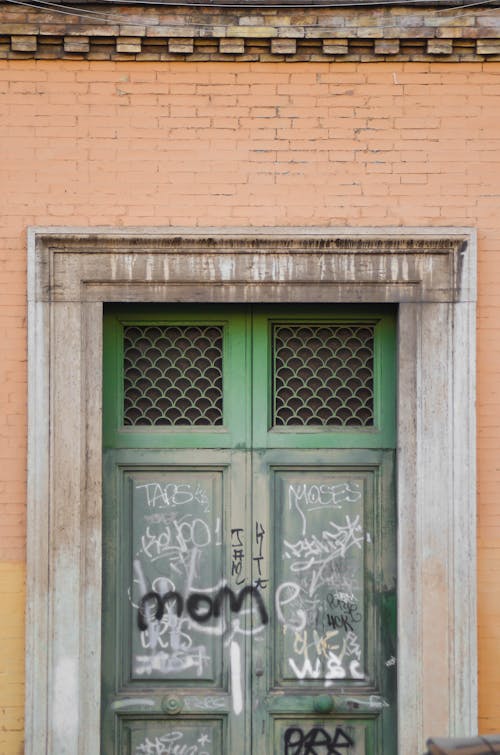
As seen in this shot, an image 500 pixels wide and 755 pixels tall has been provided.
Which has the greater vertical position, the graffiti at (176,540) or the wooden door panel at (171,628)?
the graffiti at (176,540)

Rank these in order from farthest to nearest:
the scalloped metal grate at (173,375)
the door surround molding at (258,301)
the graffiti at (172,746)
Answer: the scalloped metal grate at (173,375)
the graffiti at (172,746)
the door surround molding at (258,301)

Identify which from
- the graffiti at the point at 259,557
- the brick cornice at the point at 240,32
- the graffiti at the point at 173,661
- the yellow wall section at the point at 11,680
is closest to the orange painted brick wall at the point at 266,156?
the brick cornice at the point at 240,32

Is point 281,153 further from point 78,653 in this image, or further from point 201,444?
point 78,653

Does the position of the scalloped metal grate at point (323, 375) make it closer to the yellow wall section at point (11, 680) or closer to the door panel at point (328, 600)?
the door panel at point (328, 600)

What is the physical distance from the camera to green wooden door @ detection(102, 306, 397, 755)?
602 cm

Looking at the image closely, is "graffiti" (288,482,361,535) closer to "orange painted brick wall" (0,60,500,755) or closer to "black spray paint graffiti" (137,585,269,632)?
"black spray paint graffiti" (137,585,269,632)

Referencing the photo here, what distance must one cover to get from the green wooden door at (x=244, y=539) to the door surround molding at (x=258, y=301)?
0.21 m

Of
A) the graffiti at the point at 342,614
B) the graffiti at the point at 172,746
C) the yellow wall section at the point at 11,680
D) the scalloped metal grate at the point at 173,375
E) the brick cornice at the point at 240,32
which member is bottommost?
the graffiti at the point at 172,746

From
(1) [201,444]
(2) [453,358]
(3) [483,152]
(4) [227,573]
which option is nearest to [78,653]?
(4) [227,573]

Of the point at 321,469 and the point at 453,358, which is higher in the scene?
the point at 453,358

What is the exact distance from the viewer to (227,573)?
6047 millimetres

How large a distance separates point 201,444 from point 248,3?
8.07ft

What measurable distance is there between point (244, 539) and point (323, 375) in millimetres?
1044

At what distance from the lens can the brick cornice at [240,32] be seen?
230 inches
